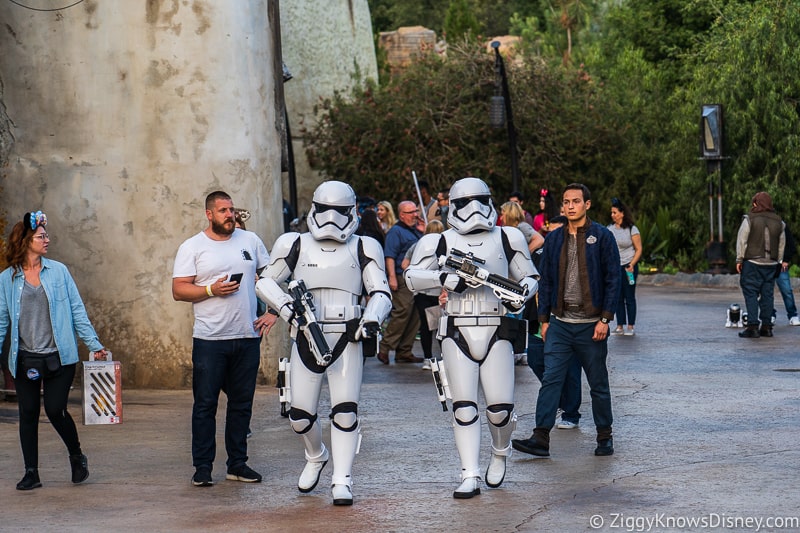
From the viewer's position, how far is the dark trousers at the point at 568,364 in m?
9.82

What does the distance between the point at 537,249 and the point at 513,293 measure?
5.63 meters

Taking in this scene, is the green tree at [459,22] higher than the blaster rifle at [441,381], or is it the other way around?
the green tree at [459,22]

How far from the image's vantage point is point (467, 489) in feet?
27.1

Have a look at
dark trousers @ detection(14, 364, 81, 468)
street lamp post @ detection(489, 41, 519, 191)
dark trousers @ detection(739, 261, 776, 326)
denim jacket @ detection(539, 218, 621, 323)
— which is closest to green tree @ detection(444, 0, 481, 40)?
street lamp post @ detection(489, 41, 519, 191)

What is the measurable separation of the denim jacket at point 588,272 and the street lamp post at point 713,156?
19.2m

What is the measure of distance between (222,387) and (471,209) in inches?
80.4

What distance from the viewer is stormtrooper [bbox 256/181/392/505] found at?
8.31 meters

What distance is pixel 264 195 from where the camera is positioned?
1462 cm

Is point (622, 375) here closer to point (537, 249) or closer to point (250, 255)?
point (537, 249)

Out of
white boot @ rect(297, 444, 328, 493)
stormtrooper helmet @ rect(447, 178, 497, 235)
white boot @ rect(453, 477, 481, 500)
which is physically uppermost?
stormtrooper helmet @ rect(447, 178, 497, 235)

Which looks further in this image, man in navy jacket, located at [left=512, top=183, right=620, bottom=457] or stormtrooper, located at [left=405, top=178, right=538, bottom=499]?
man in navy jacket, located at [left=512, top=183, right=620, bottom=457]

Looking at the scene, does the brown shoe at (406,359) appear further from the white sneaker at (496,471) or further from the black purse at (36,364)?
the black purse at (36,364)

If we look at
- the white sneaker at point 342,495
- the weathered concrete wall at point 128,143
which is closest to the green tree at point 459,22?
the weathered concrete wall at point 128,143

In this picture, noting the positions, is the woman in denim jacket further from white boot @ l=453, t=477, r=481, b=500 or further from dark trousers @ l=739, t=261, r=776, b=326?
dark trousers @ l=739, t=261, r=776, b=326
